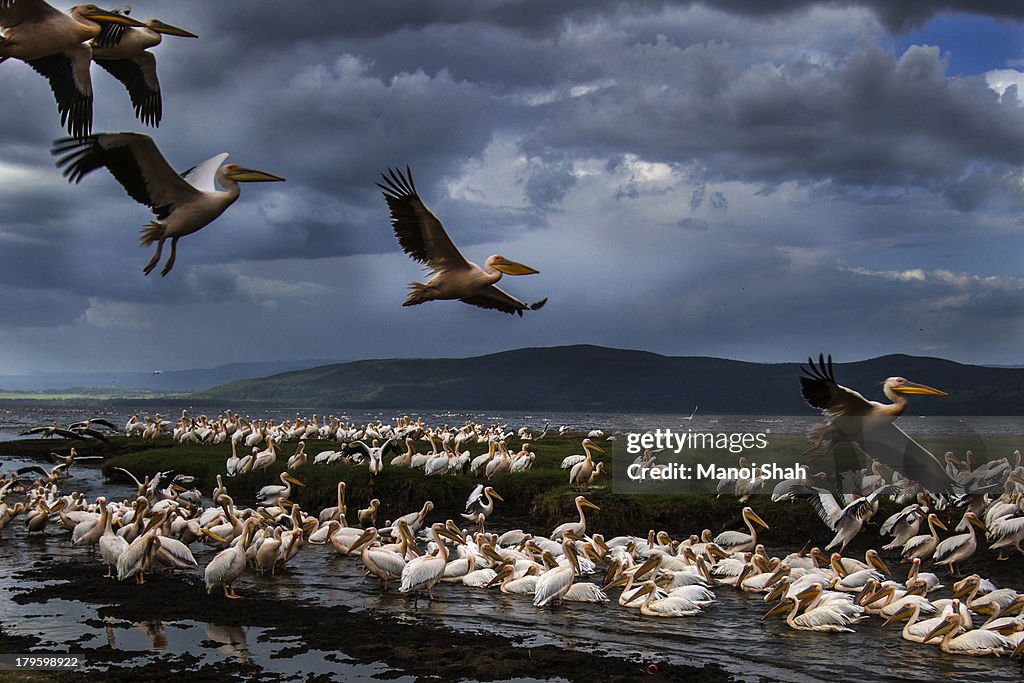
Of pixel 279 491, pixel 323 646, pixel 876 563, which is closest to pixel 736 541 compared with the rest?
pixel 876 563

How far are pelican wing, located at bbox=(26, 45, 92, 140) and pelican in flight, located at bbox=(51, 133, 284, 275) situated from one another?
112 centimetres

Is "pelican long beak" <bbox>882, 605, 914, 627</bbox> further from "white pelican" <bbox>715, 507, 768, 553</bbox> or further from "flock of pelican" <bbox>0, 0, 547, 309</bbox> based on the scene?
"flock of pelican" <bbox>0, 0, 547, 309</bbox>

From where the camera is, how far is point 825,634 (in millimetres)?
13141

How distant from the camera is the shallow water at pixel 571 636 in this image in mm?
11336

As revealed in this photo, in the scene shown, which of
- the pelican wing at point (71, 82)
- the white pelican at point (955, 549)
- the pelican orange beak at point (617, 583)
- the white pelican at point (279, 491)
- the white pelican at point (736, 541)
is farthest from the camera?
the white pelican at point (279, 491)

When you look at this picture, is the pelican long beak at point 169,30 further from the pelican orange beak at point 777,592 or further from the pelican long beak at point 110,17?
the pelican orange beak at point 777,592

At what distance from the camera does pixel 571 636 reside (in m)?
12.8

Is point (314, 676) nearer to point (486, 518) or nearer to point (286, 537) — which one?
point (286, 537)

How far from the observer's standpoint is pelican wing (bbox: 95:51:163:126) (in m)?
7.37

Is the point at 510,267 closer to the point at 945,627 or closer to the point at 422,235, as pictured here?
the point at 422,235

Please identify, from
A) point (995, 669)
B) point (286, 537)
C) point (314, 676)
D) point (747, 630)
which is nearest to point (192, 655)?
point (314, 676)

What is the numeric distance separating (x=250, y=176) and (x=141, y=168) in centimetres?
125

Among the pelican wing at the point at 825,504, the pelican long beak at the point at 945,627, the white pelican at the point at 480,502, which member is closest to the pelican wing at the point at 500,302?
the pelican long beak at the point at 945,627

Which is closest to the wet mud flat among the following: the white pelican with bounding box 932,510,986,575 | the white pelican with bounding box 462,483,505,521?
the white pelican with bounding box 462,483,505,521
